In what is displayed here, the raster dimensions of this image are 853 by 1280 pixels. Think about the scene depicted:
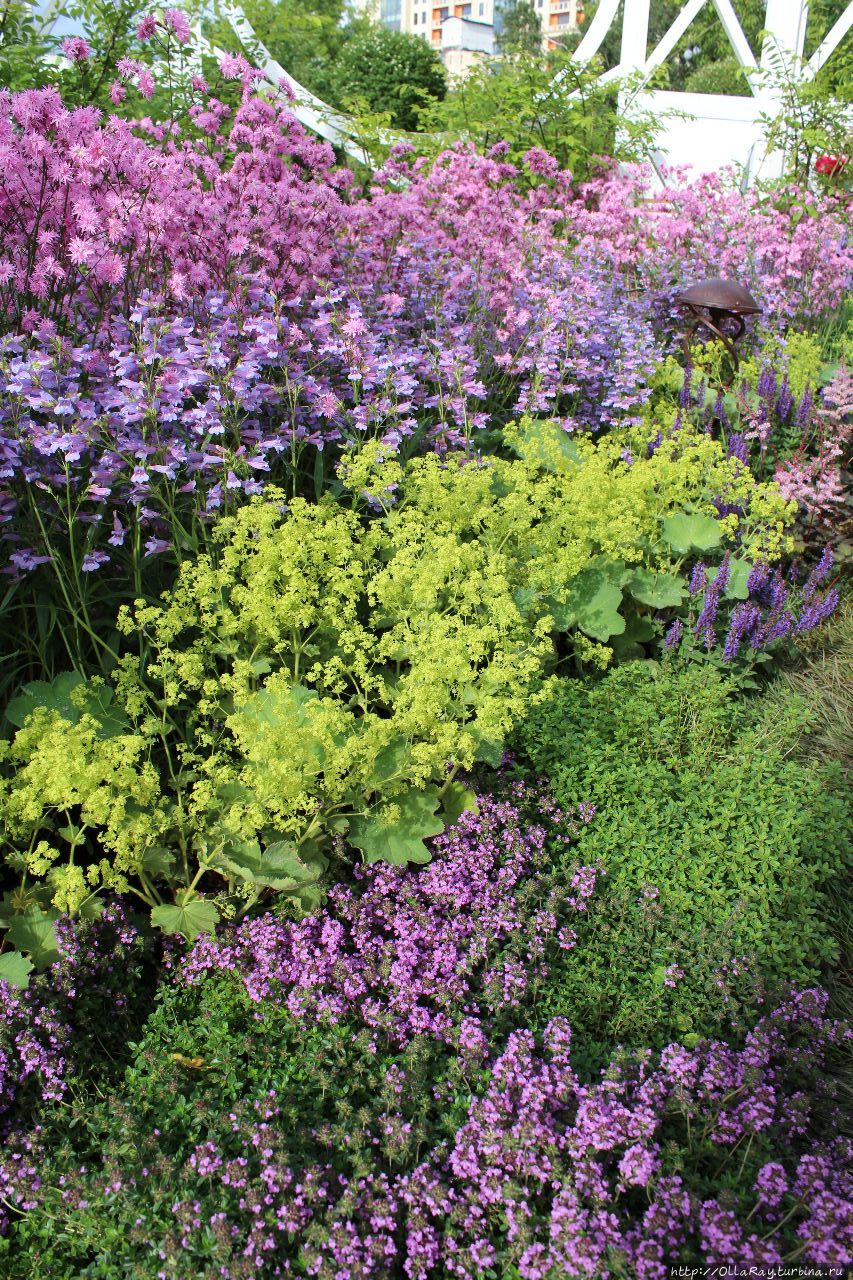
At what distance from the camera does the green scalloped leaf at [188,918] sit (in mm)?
2641

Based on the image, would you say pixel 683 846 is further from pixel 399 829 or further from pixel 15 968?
pixel 15 968

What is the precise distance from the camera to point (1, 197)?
2930mm

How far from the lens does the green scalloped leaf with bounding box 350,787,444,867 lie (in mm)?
2773

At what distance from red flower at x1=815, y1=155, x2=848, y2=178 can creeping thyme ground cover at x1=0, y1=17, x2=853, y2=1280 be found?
270 inches

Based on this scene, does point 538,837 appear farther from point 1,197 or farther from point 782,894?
point 1,197

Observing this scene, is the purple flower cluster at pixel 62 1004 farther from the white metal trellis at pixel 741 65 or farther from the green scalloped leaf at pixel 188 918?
the white metal trellis at pixel 741 65

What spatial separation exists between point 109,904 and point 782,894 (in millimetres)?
1805

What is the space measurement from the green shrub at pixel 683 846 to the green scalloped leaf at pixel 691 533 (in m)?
0.71

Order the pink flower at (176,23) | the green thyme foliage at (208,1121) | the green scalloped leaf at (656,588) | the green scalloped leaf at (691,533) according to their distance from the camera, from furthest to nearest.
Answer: the green scalloped leaf at (691,533)
the green scalloped leaf at (656,588)
the pink flower at (176,23)
the green thyme foliage at (208,1121)

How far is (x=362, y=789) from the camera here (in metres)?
2.81

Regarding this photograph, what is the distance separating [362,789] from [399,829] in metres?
0.16

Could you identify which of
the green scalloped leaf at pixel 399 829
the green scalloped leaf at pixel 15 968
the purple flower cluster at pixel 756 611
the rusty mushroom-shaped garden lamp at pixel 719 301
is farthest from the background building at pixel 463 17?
the green scalloped leaf at pixel 15 968

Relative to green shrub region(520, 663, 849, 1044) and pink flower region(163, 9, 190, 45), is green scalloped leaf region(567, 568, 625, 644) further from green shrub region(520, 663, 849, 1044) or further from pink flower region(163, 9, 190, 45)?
pink flower region(163, 9, 190, 45)

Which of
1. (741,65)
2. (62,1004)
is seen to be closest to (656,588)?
(62,1004)
